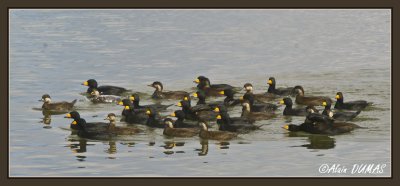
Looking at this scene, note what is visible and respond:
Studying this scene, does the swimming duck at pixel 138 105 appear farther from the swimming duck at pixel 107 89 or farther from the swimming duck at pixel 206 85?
the swimming duck at pixel 206 85

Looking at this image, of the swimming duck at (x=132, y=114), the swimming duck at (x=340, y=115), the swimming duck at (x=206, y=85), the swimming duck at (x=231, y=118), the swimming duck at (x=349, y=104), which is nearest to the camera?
the swimming duck at (x=231, y=118)

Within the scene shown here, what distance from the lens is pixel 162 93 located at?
Result: 1441 inches

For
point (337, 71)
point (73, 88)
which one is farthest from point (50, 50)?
point (337, 71)

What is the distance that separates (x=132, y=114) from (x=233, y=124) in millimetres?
3556

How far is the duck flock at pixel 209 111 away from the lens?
30234 mm

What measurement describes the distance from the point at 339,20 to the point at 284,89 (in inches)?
907

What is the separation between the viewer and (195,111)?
108 feet

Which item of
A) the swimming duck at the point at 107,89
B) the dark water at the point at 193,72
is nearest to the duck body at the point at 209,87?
the dark water at the point at 193,72

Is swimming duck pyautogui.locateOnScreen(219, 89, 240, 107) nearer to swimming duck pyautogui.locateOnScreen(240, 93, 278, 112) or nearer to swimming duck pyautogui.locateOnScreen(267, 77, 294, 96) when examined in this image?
swimming duck pyautogui.locateOnScreen(240, 93, 278, 112)

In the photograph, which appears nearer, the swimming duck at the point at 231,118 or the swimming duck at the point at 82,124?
the swimming duck at the point at 82,124

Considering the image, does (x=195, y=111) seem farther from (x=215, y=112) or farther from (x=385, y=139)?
(x=385, y=139)

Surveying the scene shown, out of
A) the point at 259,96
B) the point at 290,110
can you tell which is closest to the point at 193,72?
the point at 259,96

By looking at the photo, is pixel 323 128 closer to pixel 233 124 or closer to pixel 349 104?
pixel 233 124

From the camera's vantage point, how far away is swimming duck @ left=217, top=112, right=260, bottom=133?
30.2 m
